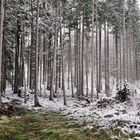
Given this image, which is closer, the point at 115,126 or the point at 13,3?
the point at 115,126

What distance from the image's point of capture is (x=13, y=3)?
2705 centimetres

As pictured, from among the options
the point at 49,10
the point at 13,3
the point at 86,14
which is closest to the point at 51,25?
the point at 49,10

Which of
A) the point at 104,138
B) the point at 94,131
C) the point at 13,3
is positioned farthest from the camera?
the point at 13,3

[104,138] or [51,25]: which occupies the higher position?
[51,25]

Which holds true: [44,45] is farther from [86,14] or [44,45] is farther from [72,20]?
[86,14]

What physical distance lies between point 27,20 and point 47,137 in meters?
20.8

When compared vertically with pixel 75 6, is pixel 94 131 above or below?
below

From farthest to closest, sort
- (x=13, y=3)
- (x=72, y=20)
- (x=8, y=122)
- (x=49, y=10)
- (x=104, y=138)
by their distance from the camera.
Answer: (x=72, y=20) → (x=49, y=10) → (x=13, y=3) → (x=8, y=122) → (x=104, y=138)

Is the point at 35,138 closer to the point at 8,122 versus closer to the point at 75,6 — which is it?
the point at 8,122

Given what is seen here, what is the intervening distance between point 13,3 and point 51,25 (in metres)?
7.79

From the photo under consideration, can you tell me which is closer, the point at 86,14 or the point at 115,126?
the point at 115,126

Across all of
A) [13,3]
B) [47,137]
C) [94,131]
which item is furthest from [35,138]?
[13,3]

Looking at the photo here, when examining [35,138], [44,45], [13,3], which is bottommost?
[35,138]

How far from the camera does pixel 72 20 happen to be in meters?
36.5
